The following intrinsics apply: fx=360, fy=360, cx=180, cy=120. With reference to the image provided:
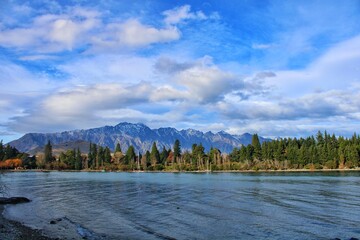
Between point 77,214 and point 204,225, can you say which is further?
point 77,214

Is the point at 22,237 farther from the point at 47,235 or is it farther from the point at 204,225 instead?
the point at 204,225

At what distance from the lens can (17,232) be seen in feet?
112

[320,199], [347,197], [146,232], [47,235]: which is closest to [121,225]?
[146,232]

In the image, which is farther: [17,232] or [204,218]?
[204,218]

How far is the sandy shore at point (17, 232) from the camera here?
3122 centimetres

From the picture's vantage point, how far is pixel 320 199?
205ft

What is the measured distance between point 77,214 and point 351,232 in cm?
3358

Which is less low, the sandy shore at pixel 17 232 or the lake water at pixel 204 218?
the sandy shore at pixel 17 232

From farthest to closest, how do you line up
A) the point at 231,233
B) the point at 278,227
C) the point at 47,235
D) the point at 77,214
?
the point at 77,214, the point at 278,227, the point at 231,233, the point at 47,235

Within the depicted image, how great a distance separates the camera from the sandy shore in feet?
102

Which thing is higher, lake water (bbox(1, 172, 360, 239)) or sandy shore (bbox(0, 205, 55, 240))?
sandy shore (bbox(0, 205, 55, 240))

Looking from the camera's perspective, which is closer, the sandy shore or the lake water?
the sandy shore

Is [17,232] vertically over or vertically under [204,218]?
over

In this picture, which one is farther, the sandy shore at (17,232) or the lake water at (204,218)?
the lake water at (204,218)
